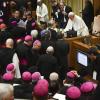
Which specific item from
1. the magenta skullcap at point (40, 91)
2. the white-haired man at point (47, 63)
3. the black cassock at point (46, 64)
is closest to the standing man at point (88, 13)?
the white-haired man at point (47, 63)

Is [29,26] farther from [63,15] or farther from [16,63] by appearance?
[16,63]

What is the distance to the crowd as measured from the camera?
6.04m

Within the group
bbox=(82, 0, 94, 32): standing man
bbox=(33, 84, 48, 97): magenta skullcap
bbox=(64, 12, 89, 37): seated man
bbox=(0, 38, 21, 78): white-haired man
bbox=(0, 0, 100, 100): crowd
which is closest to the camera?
bbox=(33, 84, 48, 97): magenta skullcap

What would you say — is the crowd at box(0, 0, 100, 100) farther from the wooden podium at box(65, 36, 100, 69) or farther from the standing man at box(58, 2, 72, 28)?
the wooden podium at box(65, 36, 100, 69)

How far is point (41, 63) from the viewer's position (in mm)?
8438

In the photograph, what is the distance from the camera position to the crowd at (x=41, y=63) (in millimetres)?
6043

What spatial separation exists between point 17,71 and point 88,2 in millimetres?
6310

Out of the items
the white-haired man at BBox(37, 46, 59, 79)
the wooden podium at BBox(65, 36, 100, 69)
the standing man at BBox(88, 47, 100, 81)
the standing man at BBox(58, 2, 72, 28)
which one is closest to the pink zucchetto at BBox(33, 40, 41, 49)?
the white-haired man at BBox(37, 46, 59, 79)

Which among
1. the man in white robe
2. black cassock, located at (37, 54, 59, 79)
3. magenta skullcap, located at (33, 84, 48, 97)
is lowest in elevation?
black cassock, located at (37, 54, 59, 79)

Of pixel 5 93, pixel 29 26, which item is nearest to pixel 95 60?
pixel 29 26

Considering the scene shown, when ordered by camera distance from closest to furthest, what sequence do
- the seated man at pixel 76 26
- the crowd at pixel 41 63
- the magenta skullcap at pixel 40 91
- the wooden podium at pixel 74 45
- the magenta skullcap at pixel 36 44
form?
the magenta skullcap at pixel 40 91, the crowd at pixel 41 63, the magenta skullcap at pixel 36 44, the wooden podium at pixel 74 45, the seated man at pixel 76 26

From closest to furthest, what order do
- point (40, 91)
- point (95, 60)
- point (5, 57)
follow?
point (40, 91)
point (95, 60)
point (5, 57)

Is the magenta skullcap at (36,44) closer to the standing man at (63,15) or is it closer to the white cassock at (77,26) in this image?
the white cassock at (77,26)

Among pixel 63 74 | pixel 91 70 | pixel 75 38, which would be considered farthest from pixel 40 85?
pixel 75 38
